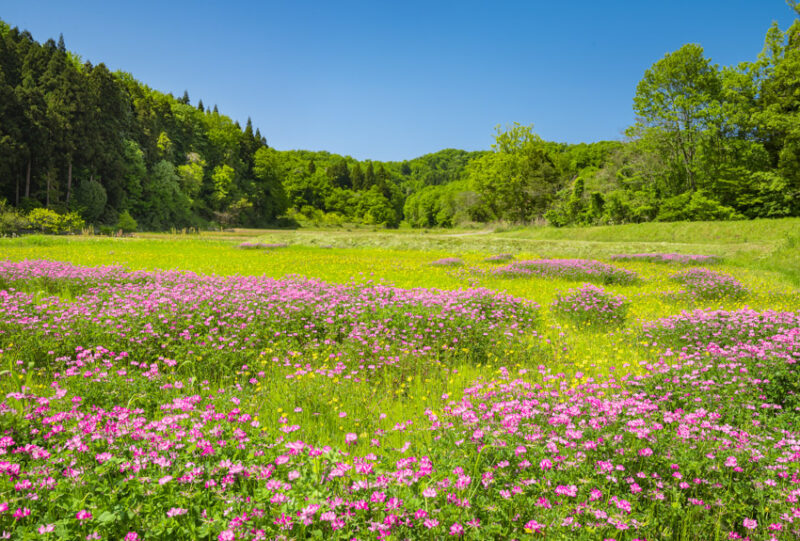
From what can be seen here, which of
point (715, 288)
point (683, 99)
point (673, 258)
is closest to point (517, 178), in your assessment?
point (683, 99)

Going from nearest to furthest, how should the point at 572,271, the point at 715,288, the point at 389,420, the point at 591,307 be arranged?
the point at 389,420
the point at 591,307
the point at 715,288
the point at 572,271

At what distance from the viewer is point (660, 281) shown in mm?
14578

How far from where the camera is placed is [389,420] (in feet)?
13.7

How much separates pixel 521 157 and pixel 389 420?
2546 inches

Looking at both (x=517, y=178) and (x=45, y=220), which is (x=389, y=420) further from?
(x=517, y=178)

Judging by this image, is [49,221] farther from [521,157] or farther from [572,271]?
[521,157]

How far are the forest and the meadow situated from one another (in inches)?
1591

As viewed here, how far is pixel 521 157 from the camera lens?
62.6 meters

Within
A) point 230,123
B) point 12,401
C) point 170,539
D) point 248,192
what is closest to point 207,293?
point 12,401

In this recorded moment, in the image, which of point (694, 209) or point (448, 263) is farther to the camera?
point (694, 209)

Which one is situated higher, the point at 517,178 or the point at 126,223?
the point at 517,178

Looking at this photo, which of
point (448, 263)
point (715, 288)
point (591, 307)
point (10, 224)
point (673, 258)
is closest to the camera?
point (591, 307)

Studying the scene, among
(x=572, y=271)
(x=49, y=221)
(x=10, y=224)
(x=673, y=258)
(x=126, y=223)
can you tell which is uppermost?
(x=126, y=223)

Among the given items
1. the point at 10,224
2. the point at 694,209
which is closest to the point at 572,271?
the point at 694,209
